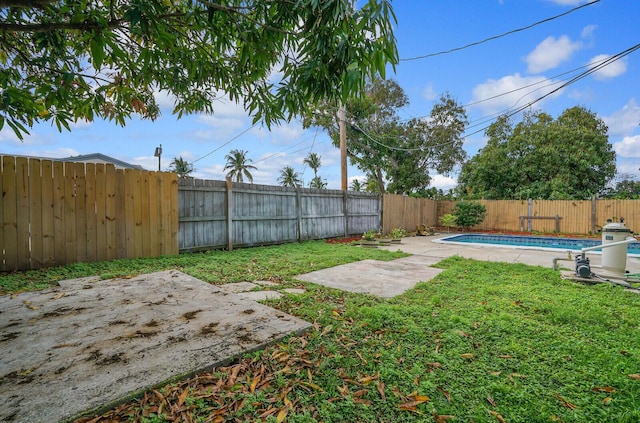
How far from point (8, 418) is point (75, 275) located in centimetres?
303

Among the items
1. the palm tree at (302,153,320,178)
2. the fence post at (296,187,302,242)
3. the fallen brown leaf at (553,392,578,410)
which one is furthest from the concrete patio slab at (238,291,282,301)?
the palm tree at (302,153,320,178)

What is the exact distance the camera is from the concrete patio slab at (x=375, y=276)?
10.9ft

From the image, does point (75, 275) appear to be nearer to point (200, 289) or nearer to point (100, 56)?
point (200, 289)

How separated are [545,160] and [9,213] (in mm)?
18653

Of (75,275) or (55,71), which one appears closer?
(55,71)

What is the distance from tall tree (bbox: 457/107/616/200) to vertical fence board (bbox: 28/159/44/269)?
1689cm

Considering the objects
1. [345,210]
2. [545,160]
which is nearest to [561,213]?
[545,160]

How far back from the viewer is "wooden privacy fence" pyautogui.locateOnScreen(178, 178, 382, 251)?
573cm

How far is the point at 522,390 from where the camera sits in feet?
4.68

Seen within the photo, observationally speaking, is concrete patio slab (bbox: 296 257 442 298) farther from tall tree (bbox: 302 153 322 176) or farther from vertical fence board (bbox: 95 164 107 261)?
tall tree (bbox: 302 153 322 176)

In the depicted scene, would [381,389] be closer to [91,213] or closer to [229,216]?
[91,213]

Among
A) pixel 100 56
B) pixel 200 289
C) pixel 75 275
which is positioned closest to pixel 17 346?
pixel 200 289

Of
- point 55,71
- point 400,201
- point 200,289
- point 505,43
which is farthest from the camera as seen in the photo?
point 400,201

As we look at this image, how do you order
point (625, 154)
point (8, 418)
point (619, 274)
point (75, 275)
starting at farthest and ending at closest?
point (625, 154)
point (619, 274)
point (75, 275)
point (8, 418)
